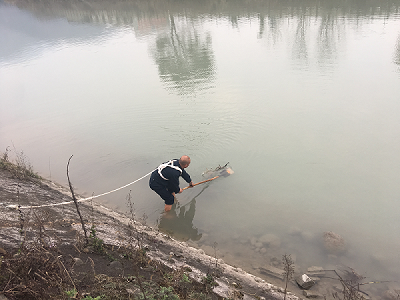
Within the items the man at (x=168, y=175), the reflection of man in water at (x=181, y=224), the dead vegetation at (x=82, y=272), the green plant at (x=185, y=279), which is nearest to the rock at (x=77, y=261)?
the dead vegetation at (x=82, y=272)

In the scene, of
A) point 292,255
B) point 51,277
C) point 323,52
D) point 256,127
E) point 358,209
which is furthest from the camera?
point 323,52

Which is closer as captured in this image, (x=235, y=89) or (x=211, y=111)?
(x=211, y=111)

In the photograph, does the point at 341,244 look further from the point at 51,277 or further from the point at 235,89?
the point at 235,89

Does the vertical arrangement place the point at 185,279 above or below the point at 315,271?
above

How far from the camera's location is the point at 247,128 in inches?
425

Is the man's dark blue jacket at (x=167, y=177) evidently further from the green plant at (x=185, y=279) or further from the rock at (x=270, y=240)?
the green plant at (x=185, y=279)

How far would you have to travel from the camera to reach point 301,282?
5098 mm

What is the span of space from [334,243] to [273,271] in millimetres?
1549

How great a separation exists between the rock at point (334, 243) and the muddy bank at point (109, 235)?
168 cm

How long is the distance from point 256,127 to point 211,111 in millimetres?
2341

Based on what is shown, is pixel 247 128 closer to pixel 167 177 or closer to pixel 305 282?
pixel 167 177

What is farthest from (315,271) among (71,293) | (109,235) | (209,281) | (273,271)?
(71,293)

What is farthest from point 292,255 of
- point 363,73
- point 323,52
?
point 323,52

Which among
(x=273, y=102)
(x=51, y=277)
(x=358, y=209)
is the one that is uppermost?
(x=51, y=277)
